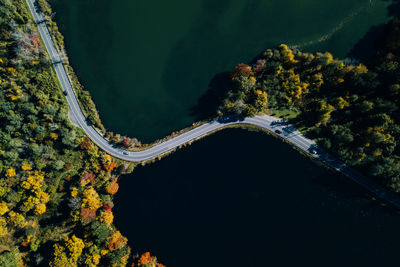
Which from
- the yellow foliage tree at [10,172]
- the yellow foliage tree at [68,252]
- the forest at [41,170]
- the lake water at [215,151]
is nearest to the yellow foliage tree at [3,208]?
the forest at [41,170]

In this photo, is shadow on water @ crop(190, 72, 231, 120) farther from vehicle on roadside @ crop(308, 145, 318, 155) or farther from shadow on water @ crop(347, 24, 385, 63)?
shadow on water @ crop(347, 24, 385, 63)

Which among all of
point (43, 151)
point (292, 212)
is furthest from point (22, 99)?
point (292, 212)

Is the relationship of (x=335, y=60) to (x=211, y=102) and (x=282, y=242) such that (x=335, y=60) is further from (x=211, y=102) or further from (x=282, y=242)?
(x=282, y=242)

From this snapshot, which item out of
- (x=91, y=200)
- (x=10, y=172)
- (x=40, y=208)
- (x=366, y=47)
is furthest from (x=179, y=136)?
(x=366, y=47)

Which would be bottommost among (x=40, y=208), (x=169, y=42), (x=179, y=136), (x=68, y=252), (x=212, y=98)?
(x=68, y=252)

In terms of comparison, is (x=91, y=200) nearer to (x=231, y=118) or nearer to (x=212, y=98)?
(x=212, y=98)

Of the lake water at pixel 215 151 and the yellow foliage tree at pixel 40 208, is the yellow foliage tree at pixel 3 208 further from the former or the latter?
the lake water at pixel 215 151
